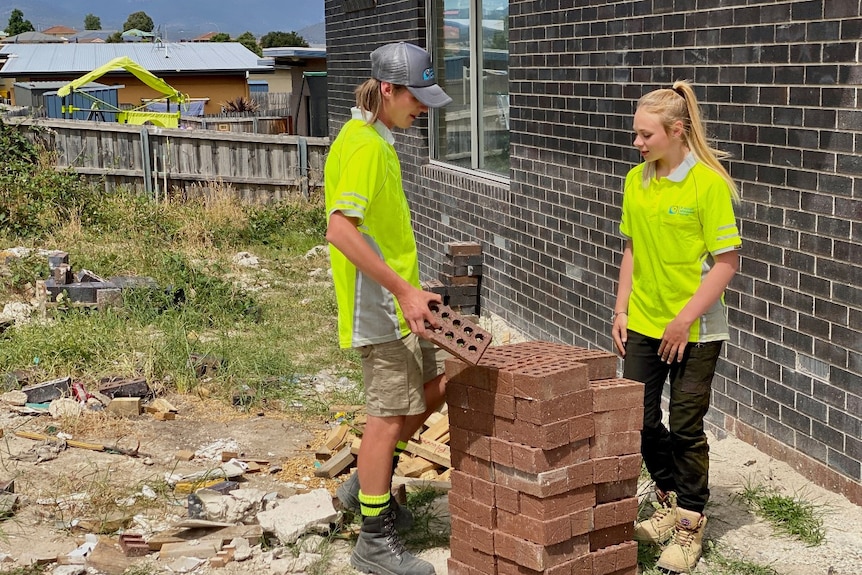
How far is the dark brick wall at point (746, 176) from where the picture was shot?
15.6ft

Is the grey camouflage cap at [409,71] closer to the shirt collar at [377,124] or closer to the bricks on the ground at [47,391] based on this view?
the shirt collar at [377,124]

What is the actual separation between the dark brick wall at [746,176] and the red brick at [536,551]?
1.69 metres

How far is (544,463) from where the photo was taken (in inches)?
147

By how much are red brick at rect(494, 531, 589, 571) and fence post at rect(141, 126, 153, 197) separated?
45.0 ft

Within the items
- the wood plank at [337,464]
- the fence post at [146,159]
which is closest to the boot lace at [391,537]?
the wood plank at [337,464]

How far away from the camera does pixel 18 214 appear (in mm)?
13734

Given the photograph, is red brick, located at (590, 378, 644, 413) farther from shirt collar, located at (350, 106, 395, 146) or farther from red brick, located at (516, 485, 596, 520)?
shirt collar, located at (350, 106, 395, 146)

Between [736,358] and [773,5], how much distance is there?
192cm

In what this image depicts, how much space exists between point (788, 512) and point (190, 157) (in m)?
13.6

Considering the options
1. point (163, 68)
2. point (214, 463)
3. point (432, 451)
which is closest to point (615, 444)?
point (432, 451)

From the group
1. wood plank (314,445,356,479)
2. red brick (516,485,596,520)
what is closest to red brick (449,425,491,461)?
red brick (516,485,596,520)

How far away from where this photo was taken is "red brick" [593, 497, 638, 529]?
3.90 m

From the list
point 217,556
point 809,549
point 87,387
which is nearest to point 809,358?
point 809,549

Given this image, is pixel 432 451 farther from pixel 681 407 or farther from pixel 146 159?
pixel 146 159
